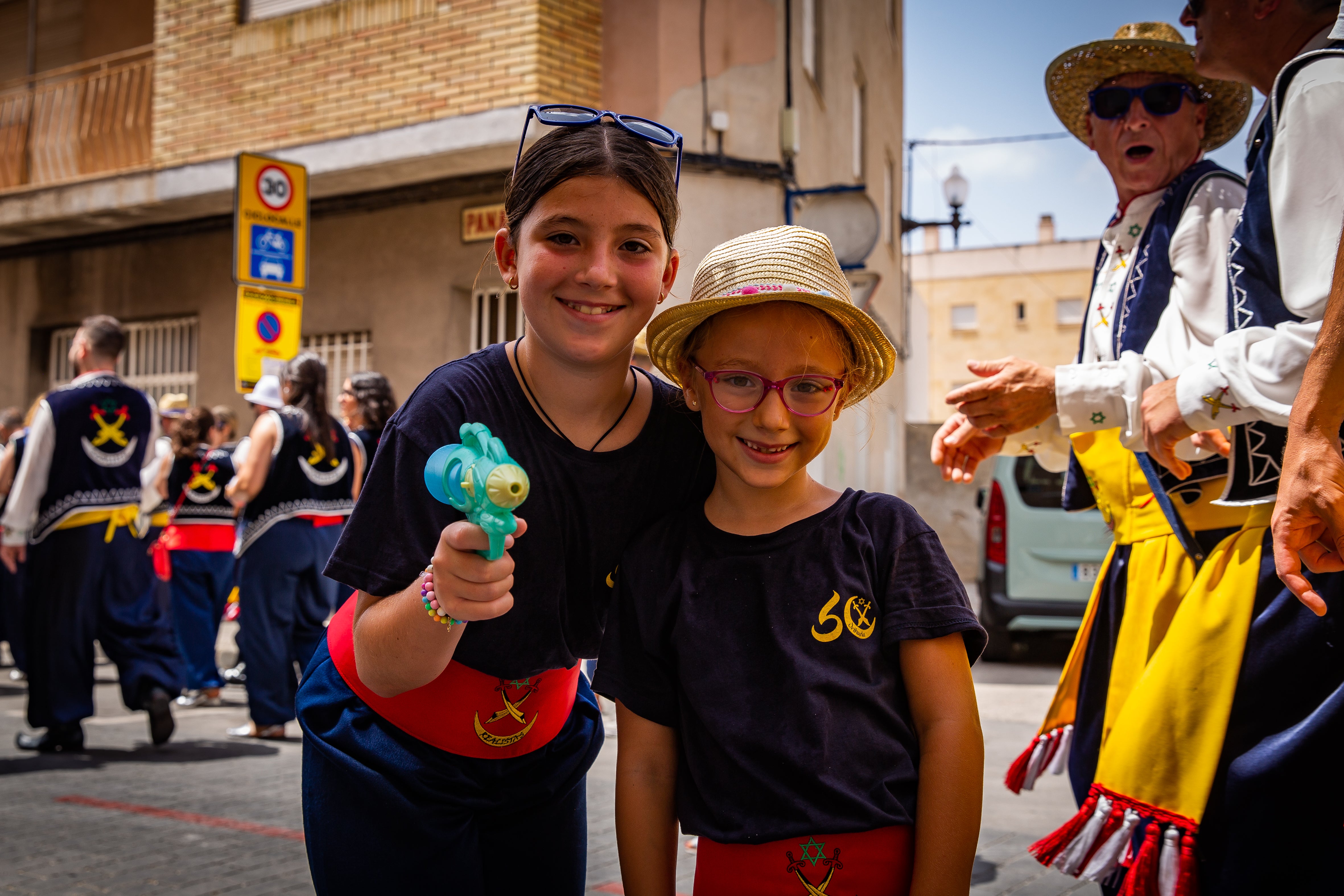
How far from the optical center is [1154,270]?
263 centimetres

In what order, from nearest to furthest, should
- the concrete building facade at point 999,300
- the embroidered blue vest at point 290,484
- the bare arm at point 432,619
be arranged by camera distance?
1. the bare arm at point 432,619
2. the embroidered blue vest at point 290,484
3. the concrete building facade at point 999,300

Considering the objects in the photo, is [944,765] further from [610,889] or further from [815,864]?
[610,889]

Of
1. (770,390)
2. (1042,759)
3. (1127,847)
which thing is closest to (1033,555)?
(1042,759)

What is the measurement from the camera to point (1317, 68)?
1941 millimetres

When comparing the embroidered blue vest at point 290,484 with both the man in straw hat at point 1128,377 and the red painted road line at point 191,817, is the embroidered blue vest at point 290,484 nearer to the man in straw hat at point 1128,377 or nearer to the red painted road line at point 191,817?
the red painted road line at point 191,817

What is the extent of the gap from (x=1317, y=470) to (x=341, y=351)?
455 inches

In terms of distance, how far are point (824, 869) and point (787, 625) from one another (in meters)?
0.38

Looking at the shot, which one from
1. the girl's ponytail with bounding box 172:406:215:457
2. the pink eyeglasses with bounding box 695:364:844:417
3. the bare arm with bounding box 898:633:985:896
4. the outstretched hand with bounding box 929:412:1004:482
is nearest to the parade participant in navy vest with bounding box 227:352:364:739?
the girl's ponytail with bounding box 172:406:215:457

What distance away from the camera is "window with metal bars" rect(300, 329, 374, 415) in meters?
12.1

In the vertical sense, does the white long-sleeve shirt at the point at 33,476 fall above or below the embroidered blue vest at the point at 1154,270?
below

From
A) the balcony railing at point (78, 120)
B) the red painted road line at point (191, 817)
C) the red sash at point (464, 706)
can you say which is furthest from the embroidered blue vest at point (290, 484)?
the balcony railing at point (78, 120)

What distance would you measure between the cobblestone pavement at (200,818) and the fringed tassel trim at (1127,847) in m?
1.46

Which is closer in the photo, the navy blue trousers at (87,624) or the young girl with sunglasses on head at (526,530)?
the young girl with sunglasses on head at (526,530)

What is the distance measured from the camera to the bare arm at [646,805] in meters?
1.91
